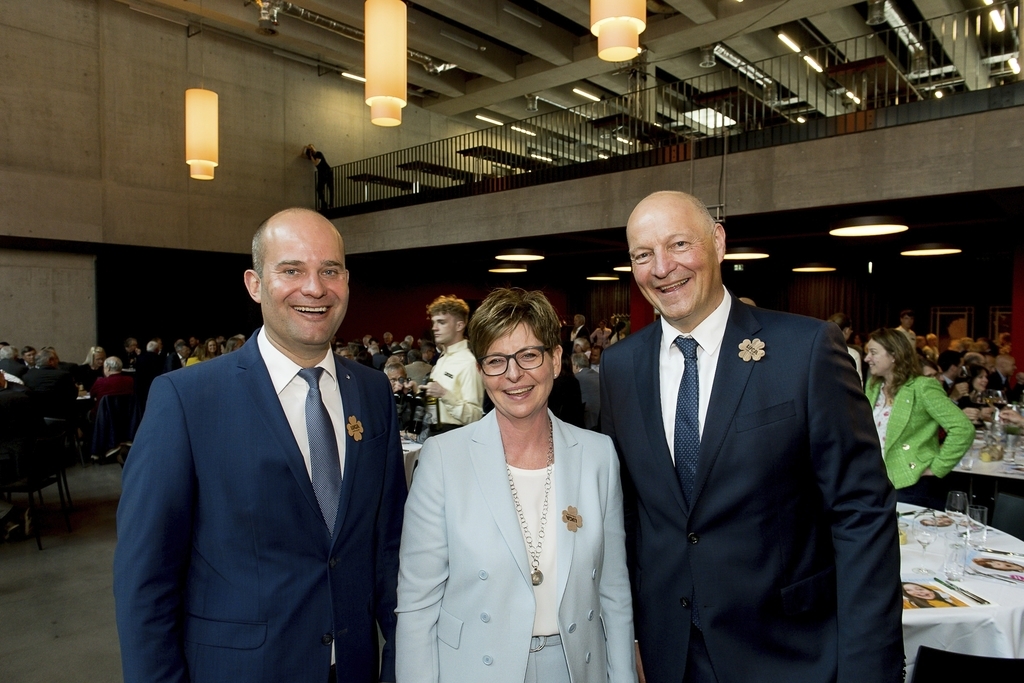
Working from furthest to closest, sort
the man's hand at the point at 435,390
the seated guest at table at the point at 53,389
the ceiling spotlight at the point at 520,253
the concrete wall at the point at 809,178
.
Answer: the ceiling spotlight at the point at 520,253 < the seated guest at table at the point at 53,389 < the concrete wall at the point at 809,178 < the man's hand at the point at 435,390

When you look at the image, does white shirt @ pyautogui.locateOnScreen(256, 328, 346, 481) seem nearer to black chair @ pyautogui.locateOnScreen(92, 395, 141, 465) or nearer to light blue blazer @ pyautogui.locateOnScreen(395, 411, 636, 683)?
light blue blazer @ pyautogui.locateOnScreen(395, 411, 636, 683)

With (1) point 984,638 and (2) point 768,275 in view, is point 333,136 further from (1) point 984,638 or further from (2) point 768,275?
(1) point 984,638

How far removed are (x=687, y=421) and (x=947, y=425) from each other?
272cm

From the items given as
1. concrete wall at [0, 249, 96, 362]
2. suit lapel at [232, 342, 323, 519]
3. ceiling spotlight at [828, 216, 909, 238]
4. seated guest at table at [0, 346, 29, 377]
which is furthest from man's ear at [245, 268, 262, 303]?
concrete wall at [0, 249, 96, 362]

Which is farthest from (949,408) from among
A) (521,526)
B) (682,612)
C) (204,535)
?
(204,535)

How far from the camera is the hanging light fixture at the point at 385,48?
4.73m

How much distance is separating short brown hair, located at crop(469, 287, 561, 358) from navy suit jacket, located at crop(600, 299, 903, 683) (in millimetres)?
419

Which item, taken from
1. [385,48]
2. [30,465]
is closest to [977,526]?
[385,48]

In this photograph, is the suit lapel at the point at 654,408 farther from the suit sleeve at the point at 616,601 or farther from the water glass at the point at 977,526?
the water glass at the point at 977,526

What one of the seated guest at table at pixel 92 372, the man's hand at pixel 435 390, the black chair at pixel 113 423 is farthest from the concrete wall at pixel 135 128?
the man's hand at pixel 435 390

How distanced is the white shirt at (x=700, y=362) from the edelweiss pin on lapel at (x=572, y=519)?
0.28m

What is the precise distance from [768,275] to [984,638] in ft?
57.2

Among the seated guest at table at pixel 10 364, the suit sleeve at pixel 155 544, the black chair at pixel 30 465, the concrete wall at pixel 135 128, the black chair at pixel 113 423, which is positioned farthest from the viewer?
the concrete wall at pixel 135 128

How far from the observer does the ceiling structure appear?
1094 cm
